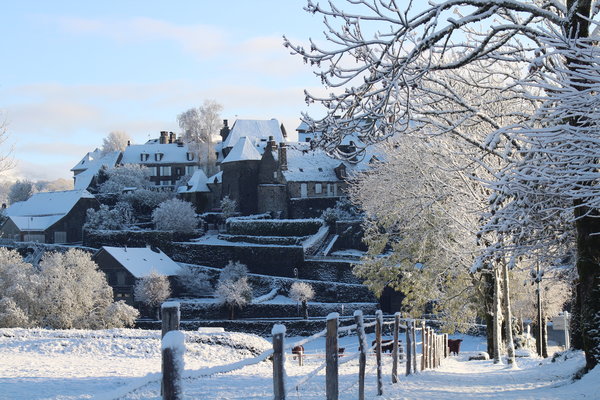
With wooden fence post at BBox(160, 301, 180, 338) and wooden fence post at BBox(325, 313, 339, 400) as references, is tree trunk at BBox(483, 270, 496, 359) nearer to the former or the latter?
wooden fence post at BBox(325, 313, 339, 400)

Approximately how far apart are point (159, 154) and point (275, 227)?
35.1 meters

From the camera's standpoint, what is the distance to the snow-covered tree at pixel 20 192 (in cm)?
10069

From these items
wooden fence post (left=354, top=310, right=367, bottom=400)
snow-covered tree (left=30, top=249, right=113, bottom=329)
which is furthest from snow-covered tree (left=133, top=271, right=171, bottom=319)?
wooden fence post (left=354, top=310, right=367, bottom=400)

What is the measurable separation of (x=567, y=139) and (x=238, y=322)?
4341cm

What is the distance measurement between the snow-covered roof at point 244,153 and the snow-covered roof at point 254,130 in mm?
9516

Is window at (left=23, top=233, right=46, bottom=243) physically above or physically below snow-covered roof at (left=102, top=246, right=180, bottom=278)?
above

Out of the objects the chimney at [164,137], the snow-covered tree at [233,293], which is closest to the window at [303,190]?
the snow-covered tree at [233,293]

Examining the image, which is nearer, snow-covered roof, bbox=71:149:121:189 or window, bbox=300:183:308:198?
window, bbox=300:183:308:198

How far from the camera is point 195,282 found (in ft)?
194

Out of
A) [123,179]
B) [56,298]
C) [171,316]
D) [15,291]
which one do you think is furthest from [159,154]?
[171,316]

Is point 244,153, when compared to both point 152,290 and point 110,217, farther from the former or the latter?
point 152,290

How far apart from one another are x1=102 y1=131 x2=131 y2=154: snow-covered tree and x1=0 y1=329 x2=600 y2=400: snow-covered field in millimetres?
106988

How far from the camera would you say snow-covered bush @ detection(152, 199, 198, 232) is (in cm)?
6746

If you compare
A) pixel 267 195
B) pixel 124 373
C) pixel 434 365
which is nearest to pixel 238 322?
pixel 267 195
